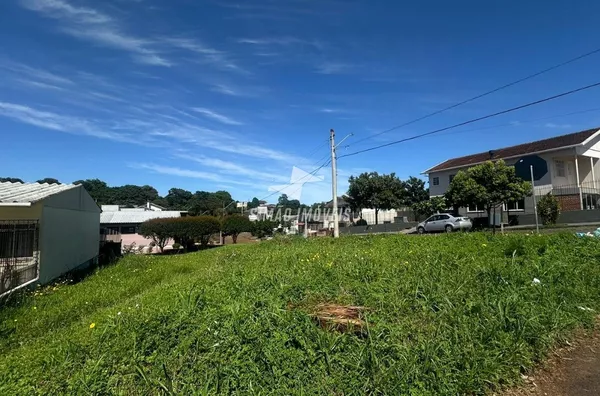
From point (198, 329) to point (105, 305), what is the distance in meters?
5.09

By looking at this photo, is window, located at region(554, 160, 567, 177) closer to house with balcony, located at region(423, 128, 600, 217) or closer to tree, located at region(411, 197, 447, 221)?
house with balcony, located at region(423, 128, 600, 217)

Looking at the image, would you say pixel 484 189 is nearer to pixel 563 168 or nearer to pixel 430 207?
pixel 430 207

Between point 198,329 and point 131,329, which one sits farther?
point 131,329

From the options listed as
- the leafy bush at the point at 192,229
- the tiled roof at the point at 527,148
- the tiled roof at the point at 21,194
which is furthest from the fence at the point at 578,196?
the tiled roof at the point at 21,194

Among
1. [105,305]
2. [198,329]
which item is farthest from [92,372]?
[105,305]

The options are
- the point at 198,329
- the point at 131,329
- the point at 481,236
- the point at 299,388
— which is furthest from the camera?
the point at 481,236

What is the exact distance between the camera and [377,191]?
3738 cm

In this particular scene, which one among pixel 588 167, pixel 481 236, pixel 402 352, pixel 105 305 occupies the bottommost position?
pixel 105 305

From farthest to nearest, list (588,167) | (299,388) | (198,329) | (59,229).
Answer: (588,167)
(59,229)
(198,329)
(299,388)

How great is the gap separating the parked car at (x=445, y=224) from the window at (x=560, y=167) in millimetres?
8023

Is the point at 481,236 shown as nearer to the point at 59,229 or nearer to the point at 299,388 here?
the point at 299,388

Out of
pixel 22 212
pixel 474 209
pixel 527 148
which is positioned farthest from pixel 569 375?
pixel 527 148

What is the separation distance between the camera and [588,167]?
28.2 metres

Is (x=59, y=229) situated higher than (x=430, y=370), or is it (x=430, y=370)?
(x=59, y=229)
